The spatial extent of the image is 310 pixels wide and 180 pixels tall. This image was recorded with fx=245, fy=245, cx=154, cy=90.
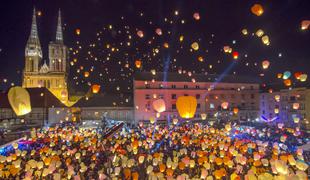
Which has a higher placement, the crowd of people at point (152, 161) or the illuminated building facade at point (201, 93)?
the illuminated building facade at point (201, 93)

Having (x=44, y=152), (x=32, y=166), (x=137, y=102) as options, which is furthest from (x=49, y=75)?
(x=32, y=166)

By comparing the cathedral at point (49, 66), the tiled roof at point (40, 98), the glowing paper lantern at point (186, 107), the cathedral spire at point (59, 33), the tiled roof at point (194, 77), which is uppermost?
the cathedral spire at point (59, 33)

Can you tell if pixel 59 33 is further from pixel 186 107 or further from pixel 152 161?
pixel 152 161

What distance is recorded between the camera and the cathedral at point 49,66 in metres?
52.5

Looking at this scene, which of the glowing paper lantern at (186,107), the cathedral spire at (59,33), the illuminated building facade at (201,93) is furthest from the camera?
the cathedral spire at (59,33)

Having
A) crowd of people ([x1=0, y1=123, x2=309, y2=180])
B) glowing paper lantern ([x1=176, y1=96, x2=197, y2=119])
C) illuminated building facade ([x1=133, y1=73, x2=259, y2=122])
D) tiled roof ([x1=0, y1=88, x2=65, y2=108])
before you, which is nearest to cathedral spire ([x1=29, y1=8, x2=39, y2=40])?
tiled roof ([x1=0, y1=88, x2=65, y2=108])

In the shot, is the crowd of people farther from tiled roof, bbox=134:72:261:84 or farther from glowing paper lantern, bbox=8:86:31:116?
tiled roof, bbox=134:72:261:84

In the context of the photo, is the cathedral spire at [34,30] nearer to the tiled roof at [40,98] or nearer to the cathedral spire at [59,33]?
the cathedral spire at [59,33]

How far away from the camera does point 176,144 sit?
755 inches

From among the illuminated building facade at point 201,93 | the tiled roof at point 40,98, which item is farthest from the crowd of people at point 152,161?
the illuminated building facade at point 201,93

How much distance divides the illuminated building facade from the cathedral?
20.0 m

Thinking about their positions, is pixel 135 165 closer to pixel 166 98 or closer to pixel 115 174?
pixel 115 174

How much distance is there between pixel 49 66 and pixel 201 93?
39248 mm

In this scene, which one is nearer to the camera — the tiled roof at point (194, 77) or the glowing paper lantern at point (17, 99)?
the glowing paper lantern at point (17, 99)
